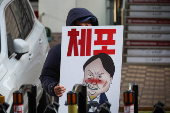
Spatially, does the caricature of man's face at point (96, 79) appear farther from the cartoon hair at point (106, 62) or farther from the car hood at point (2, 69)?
the car hood at point (2, 69)

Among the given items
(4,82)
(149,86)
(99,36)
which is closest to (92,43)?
(99,36)

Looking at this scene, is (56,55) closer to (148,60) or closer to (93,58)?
(93,58)

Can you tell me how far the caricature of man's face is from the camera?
2.75m

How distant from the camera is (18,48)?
4.29m

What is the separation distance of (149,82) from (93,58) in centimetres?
636

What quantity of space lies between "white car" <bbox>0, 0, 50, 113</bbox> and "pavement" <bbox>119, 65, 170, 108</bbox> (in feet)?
7.03

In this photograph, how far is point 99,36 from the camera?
2756 millimetres

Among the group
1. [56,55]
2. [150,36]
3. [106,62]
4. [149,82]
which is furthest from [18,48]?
[150,36]

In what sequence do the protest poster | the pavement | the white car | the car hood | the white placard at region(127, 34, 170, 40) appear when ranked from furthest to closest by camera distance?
the white placard at region(127, 34, 170, 40), the pavement, the white car, the car hood, the protest poster

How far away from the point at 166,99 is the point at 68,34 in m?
5.10

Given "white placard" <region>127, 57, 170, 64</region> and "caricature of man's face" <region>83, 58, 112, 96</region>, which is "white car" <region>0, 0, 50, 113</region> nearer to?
"caricature of man's face" <region>83, 58, 112, 96</region>

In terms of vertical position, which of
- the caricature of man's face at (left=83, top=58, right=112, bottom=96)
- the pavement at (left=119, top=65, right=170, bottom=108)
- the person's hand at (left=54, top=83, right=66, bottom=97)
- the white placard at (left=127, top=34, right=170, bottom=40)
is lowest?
the pavement at (left=119, top=65, right=170, bottom=108)

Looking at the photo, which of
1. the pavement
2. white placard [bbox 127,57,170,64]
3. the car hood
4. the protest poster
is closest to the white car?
the car hood

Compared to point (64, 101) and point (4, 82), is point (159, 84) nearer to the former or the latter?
point (4, 82)
